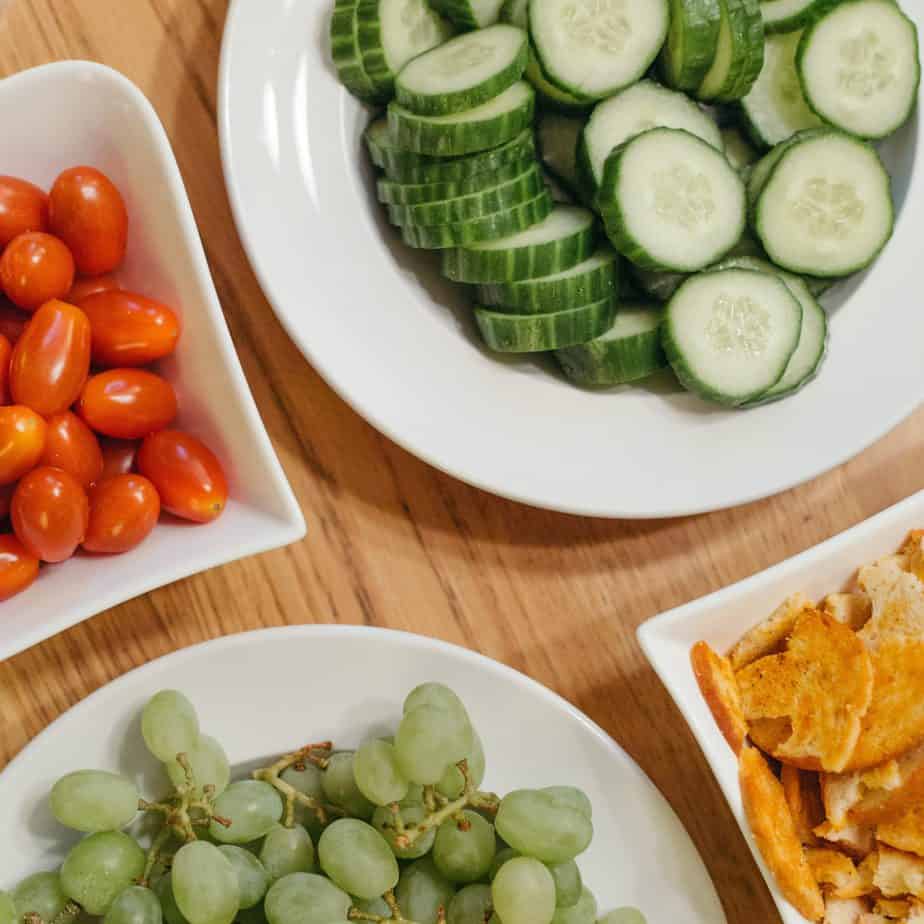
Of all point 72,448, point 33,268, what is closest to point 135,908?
point 72,448

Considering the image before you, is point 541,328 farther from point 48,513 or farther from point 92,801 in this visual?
point 92,801

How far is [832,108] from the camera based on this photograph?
1.23 meters

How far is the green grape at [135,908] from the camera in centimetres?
99

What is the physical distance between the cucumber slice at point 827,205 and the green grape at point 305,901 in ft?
2.31

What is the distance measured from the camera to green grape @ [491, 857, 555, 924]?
100cm

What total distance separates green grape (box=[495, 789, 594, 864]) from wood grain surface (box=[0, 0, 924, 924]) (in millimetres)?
198

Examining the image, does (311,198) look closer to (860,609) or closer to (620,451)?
(620,451)

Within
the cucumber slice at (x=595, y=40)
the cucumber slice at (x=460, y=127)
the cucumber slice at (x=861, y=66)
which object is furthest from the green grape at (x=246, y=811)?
the cucumber slice at (x=861, y=66)

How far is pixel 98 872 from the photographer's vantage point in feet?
3.36

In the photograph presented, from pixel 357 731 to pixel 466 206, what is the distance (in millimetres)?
480

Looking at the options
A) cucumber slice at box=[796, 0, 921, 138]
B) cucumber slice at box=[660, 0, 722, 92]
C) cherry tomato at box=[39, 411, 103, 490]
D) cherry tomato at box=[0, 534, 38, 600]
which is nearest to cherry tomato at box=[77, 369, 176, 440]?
cherry tomato at box=[39, 411, 103, 490]

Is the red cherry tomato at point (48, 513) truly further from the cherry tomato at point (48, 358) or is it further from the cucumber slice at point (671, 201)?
the cucumber slice at point (671, 201)

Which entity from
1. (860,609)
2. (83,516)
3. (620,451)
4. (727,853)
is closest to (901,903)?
(727,853)

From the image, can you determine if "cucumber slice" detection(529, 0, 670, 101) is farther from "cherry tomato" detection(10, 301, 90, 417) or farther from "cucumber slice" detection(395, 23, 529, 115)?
"cherry tomato" detection(10, 301, 90, 417)
